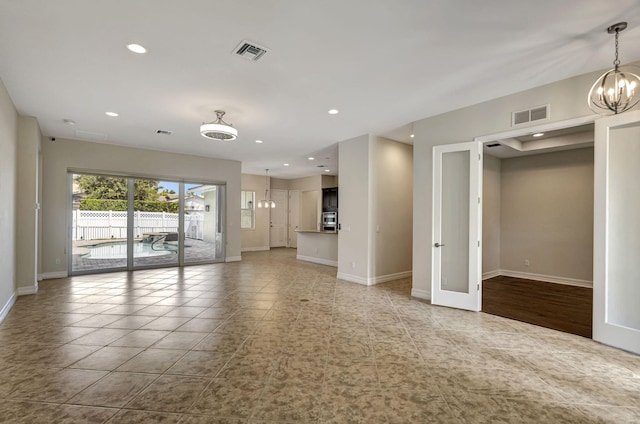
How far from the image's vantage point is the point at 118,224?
22.9ft

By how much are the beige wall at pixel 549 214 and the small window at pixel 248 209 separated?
8403mm

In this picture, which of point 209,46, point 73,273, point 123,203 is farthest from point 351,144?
point 73,273

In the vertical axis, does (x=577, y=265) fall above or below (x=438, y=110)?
below

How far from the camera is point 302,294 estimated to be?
A: 509 centimetres

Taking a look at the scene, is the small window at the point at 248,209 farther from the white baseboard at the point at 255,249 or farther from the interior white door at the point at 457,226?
the interior white door at the point at 457,226

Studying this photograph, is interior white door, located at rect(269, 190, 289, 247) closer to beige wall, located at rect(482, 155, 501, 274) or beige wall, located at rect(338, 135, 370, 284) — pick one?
beige wall, located at rect(338, 135, 370, 284)

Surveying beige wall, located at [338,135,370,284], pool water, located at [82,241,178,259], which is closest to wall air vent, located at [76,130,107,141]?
pool water, located at [82,241,178,259]

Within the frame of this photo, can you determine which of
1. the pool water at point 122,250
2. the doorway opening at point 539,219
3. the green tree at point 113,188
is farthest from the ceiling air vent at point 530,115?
the pool water at point 122,250

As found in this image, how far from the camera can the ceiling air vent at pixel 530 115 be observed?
3.61m

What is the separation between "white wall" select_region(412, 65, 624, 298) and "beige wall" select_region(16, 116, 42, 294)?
21.5 feet

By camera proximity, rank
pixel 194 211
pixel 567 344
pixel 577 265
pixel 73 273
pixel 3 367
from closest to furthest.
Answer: pixel 3 367, pixel 567 344, pixel 577 265, pixel 73 273, pixel 194 211

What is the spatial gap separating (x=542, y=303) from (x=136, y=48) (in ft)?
21.2

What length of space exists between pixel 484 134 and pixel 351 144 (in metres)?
2.67

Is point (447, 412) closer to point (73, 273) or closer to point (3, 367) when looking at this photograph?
point (3, 367)
